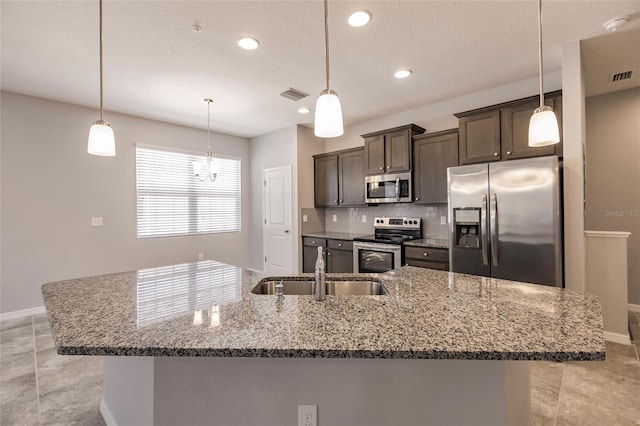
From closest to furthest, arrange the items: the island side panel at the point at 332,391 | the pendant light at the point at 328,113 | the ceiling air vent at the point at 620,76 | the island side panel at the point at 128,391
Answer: the island side panel at the point at 332,391, the island side panel at the point at 128,391, the pendant light at the point at 328,113, the ceiling air vent at the point at 620,76

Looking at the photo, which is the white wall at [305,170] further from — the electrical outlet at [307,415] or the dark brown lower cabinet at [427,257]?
the electrical outlet at [307,415]

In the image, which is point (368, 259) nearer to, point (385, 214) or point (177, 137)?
point (385, 214)

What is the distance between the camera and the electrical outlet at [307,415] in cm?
117

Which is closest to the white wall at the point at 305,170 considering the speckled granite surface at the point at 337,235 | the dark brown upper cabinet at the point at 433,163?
the speckled granite surface at the point at 337,235

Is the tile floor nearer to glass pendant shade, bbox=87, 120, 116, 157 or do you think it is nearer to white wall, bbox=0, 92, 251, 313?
white wall, bbox=0, 92, 251, 313

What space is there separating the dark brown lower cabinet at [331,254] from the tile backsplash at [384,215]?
638 millimetres

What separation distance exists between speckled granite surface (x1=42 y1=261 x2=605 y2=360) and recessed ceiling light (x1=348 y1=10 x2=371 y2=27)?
1918mm

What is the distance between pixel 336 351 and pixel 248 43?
2.58m

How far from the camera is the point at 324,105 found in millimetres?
1428

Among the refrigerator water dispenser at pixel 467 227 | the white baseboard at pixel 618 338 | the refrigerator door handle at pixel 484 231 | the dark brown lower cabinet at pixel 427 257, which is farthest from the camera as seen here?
the dark brown lower cabinet at pixel 427 257

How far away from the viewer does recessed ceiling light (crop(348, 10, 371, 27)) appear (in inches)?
86.8

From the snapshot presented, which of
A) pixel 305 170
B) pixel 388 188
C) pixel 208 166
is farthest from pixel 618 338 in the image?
pixel 208 166

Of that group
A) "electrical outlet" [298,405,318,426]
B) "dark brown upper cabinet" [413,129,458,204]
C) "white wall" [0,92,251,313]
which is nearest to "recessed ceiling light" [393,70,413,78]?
"dark brown upper cabinet" [413,129,458,204]

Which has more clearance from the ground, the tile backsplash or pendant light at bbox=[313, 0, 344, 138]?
pendant light at bbox=[313, 0, 344, 138]
